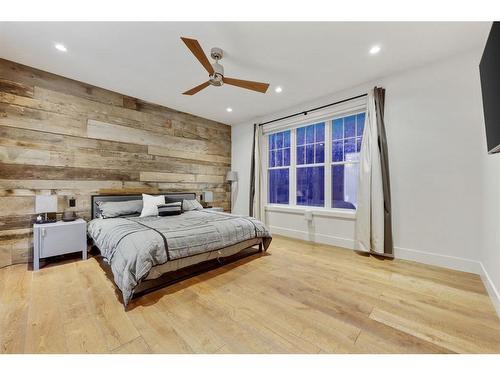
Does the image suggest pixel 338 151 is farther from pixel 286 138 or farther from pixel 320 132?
pixel 286 138

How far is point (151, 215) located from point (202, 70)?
2344mm

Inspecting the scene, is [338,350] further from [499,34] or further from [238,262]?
[499,34]

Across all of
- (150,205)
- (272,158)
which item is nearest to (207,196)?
(150,205)

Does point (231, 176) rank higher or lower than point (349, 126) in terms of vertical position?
lower

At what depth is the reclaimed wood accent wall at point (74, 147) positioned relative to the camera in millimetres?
2695

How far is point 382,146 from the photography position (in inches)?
119

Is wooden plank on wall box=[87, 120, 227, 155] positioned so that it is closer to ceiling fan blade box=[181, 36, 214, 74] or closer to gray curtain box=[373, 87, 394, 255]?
ceiling fan blade box=[181, 36, 214, 74]

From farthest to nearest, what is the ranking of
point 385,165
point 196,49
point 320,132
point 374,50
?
point 320,132, point 385,165, point 374,50, point 196,49

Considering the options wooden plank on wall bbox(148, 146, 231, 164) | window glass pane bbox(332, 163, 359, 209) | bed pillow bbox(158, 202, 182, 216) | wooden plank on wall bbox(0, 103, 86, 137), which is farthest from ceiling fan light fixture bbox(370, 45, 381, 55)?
wooden plank on wall bbox(0, 103, 86, 137)

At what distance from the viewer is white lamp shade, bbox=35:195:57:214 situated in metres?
2.67

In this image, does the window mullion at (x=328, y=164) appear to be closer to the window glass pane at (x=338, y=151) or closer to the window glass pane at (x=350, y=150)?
the window glass pane at (x=338, y=151)

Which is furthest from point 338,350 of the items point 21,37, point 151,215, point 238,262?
point 21,37

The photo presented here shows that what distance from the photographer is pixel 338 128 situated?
376 centimetres

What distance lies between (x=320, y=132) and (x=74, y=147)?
4214mm
